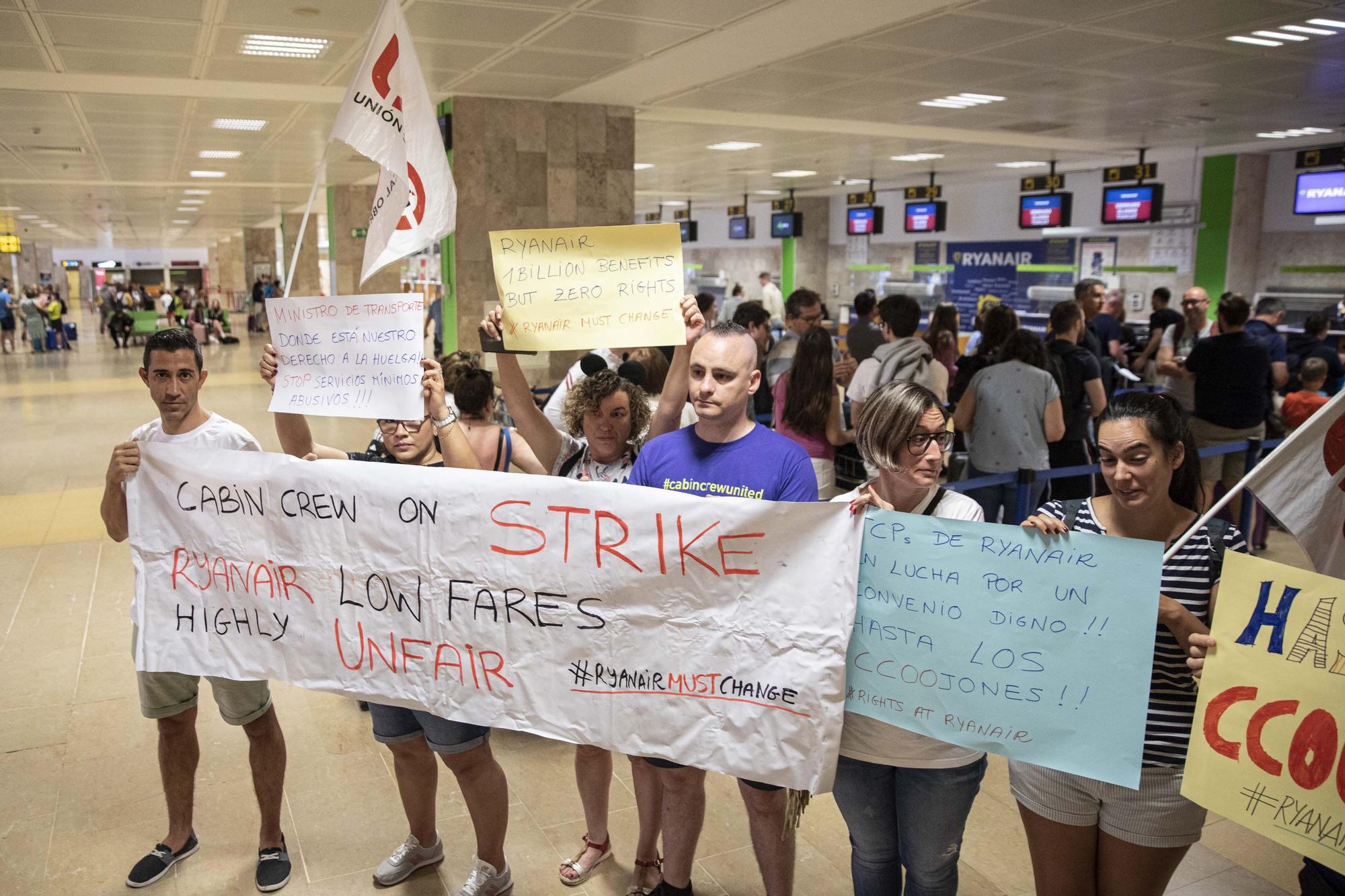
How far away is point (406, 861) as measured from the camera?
329cm

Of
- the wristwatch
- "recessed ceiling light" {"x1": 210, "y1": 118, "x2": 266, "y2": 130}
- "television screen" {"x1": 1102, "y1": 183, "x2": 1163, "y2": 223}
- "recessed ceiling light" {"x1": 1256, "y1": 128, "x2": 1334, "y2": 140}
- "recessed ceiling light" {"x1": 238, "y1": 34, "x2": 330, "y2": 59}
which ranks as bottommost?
the wristwatch

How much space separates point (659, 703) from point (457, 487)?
0.82 meters

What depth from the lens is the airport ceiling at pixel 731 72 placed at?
18.9 ft

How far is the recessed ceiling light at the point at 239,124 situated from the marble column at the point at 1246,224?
13471 millimetres

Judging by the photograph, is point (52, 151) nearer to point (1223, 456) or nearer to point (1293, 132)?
point (1223, 456)

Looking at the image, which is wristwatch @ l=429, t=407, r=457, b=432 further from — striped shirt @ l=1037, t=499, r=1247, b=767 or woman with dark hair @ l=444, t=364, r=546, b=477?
striped shirt @ l=1037, t=499, r=1247, b=767

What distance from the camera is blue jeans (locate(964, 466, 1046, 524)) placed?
17.4ft

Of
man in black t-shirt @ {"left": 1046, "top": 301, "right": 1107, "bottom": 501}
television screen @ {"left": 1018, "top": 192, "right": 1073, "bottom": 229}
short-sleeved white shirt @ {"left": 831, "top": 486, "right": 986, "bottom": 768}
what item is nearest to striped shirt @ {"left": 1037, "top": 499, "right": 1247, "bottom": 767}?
short-sleeved white shirt @ {"left": 831, "top": 486, "right": 986, "bottom": 768}

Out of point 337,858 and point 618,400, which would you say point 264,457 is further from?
point 337,858

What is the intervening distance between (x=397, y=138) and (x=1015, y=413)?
382 cm

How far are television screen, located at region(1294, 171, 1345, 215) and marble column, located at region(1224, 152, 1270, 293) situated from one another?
2.04 metres

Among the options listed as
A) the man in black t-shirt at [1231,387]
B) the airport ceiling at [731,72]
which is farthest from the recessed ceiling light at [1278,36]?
the man in black t-shirt at [1231,387]

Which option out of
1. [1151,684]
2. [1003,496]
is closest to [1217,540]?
[1151,684]

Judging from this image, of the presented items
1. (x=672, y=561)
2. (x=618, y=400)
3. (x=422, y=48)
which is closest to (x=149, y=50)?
(x=422, y=48)
